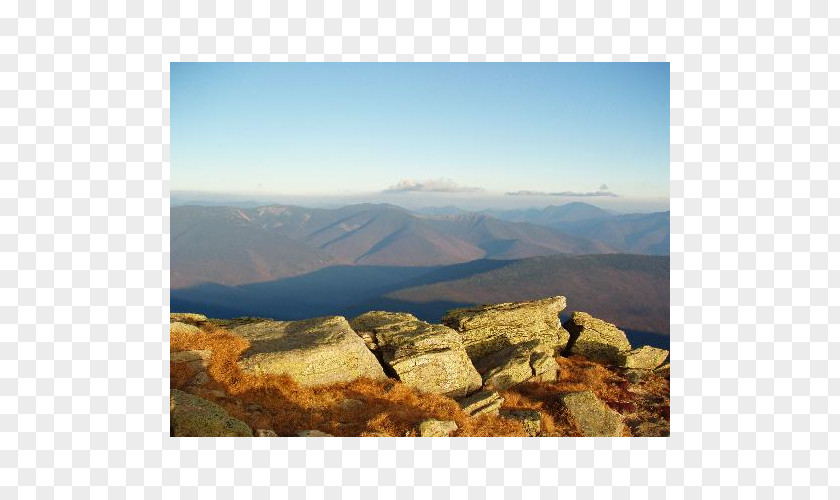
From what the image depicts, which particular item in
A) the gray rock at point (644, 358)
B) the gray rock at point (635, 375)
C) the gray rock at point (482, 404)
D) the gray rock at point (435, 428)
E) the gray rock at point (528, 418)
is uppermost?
the gray rock at point (435, 428)

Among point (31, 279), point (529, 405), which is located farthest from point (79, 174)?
point (529, 405)

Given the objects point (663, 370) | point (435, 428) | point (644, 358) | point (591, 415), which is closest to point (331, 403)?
point (435, 428)

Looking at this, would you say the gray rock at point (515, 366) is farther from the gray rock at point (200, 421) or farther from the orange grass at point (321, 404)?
the gray rock at point (200, 421)

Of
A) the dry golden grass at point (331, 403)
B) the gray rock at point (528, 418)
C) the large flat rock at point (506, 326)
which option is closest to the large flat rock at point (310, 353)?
the dry golden grass at point (331, 403)

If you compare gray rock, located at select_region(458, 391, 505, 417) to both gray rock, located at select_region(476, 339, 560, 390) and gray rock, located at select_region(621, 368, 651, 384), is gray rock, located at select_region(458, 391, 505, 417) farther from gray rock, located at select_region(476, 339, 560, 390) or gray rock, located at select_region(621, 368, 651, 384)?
gray rock, located at select_region(621, 368, 651, 384)

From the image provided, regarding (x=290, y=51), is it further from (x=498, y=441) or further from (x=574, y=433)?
(x=574, y=433)

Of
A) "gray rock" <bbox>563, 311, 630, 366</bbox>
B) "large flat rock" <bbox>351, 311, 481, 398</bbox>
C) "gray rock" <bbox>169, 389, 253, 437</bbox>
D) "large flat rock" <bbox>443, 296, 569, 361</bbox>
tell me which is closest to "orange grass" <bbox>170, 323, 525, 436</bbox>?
"gray rock" <bbox>169, 389, 253, 437</bbox>
